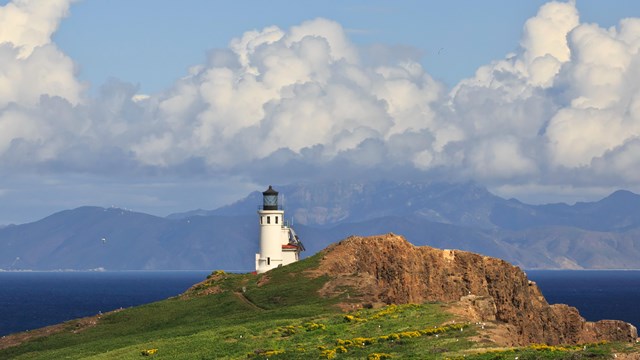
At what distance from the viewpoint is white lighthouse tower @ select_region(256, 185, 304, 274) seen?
13762 cm

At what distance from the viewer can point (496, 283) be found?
109000mm

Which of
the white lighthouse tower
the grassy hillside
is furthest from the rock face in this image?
the white lighthouse tower

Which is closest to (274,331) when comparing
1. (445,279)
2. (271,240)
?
(445,279)

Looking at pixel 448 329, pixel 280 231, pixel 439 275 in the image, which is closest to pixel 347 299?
pixel 439 275

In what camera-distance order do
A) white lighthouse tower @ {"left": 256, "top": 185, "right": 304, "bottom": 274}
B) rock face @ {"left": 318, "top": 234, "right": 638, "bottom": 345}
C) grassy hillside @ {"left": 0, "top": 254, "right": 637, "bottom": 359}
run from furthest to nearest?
white lighthouse tower @ {"left": 256, "top": 185, "right": 304, "bottom": 274} < rock face @ {"left": 318, "top": 234, "right": 638, "bottom": 345} < grassy hillside @ {"left": 0, "top": 254, "right": 637, "bottom": 359}

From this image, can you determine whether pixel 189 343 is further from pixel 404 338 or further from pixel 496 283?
pixel 496 283

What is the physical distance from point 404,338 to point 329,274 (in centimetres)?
3822

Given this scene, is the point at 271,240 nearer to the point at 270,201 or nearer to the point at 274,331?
the point at 270,201

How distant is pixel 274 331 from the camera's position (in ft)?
265

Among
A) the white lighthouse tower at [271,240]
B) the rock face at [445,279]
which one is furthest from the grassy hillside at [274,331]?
the white lighthouse tower at [271,240]

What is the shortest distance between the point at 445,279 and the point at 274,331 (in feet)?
104

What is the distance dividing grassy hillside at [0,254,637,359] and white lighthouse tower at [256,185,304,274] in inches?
480

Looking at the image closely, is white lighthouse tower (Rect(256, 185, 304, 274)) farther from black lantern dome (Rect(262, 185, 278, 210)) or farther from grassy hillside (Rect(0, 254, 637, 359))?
grassy hillside (Rect(0, 254, 637, 359))

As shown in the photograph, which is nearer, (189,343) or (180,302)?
(189,343)
